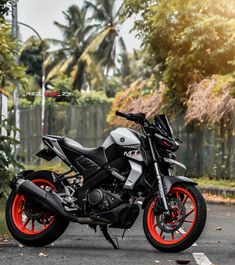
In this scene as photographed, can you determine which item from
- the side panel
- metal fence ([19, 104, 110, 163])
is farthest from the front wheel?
metal fence ([19, 104, 110, 163])

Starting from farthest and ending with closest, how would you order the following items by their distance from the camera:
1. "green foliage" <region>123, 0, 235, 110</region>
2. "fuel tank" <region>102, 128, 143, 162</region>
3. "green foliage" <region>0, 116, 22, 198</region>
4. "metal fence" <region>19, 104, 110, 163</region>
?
1. "metal fence" <region>19, 104, 110, 163</region>
2. "green foliage" <region>123, 0, 235, 110</region>
3. "green foliage" <region>0, 116, 22, 198</region>
4. "fuel tank" <region>102, 128, 143, 162</region>

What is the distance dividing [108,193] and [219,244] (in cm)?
146

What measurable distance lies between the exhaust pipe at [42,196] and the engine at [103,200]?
0.26 m

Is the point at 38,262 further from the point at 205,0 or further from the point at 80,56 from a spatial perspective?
the point at 80,56

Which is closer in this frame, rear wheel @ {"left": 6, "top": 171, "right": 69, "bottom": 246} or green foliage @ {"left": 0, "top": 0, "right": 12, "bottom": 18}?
rear wheel @ {"left": 6, "top": 171, "right": 69, "bottom": 246}

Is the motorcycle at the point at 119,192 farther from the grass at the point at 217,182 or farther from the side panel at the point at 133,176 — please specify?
the grass at the point at 217,182

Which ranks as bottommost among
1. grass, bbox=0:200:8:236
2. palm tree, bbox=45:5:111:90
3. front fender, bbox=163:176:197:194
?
grass, bbox=0:200:8:236

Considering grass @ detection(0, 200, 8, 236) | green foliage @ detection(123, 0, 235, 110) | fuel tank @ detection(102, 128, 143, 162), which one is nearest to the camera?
fuel tank @ detection(102, 128, 143, 162)

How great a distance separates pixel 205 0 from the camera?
22.9m

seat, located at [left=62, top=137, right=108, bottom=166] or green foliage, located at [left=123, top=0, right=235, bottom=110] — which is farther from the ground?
green foliage, located at [left=123, top=0, right=235, bottom=110]

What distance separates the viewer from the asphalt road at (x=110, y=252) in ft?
24.8

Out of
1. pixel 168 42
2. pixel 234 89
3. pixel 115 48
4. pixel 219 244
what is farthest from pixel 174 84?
pixel 115 48

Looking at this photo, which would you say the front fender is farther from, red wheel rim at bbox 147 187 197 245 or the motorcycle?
red wheel rim at bbox 147 187 197 245

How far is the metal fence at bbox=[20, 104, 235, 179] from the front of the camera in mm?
21219
